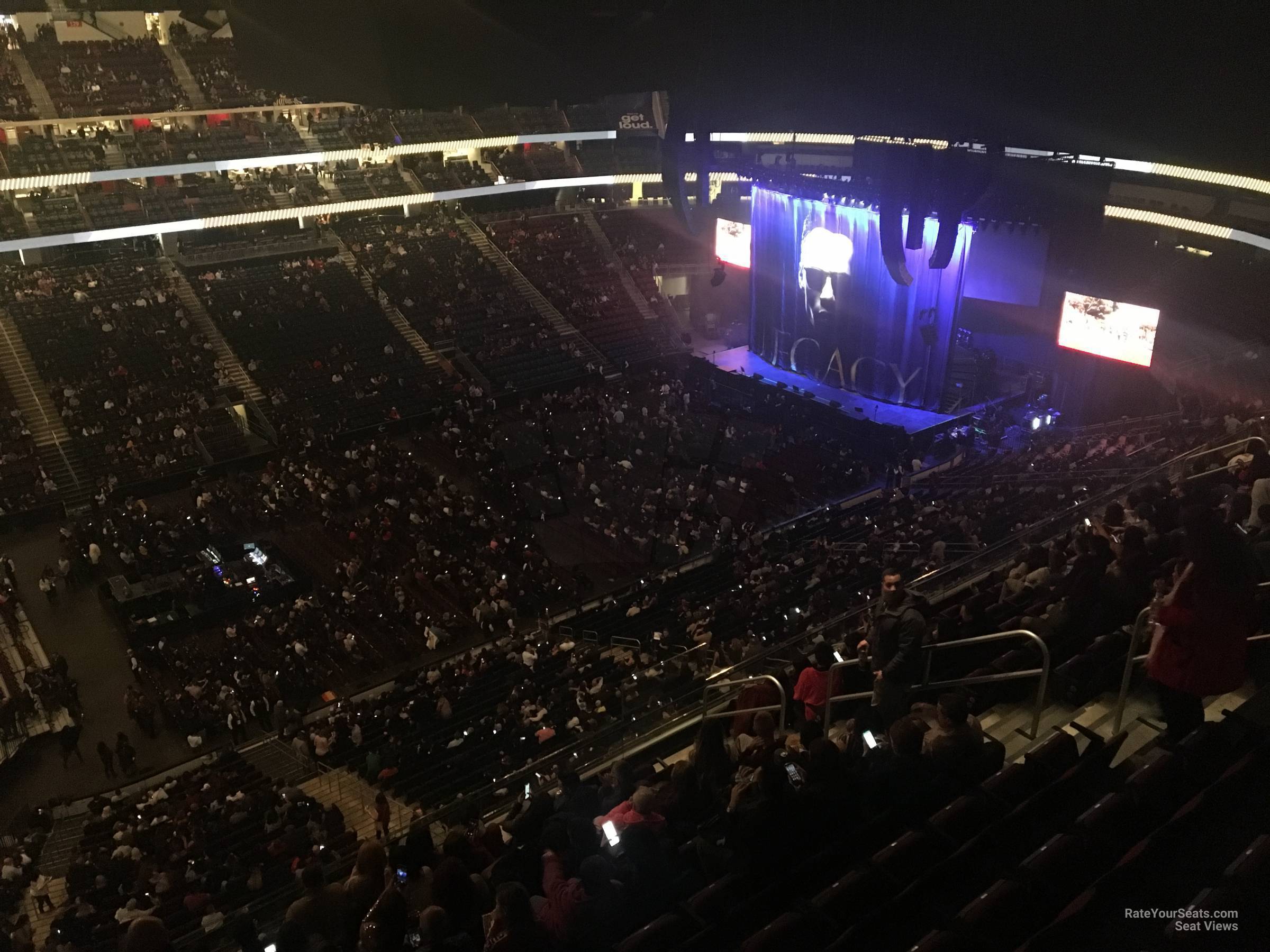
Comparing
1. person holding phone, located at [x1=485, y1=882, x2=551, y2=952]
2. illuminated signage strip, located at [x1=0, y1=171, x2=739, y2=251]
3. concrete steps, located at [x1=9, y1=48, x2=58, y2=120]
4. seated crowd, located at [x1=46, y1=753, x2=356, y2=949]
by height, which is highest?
concrete steps, located at [x1=9, y1=48, x2=58, y2=120]

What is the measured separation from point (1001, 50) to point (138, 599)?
16.1 m

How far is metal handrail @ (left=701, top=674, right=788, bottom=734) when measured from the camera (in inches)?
233

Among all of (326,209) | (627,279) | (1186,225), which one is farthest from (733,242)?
(1186,225)

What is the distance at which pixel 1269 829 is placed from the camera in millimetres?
A: 3697

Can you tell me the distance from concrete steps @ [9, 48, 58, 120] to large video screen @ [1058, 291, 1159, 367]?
1179 inches

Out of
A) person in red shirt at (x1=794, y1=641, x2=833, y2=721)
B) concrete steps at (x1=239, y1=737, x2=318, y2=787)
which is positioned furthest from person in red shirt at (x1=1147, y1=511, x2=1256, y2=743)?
concrete steps at (x1=239, y1=737, x2=318, y2=787)

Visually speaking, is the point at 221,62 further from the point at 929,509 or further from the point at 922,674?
the point at 922,674

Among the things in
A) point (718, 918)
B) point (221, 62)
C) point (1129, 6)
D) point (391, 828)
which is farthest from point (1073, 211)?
point (221, 62)

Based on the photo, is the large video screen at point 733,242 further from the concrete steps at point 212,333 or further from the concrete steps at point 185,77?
the concrete steps at point 185,77

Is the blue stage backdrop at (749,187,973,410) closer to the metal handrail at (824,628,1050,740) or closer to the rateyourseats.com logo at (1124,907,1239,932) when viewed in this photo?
the metal handrail at (824,628,1050,740)

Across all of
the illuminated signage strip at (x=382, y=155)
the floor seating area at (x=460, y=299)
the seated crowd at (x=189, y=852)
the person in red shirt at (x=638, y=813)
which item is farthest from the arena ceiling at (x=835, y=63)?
the floor seating area at (x=460, y=299)

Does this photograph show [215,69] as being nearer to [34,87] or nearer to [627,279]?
[34,87]

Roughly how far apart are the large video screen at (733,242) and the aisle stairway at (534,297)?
19.5 feet

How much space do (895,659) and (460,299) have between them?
25483 mm
